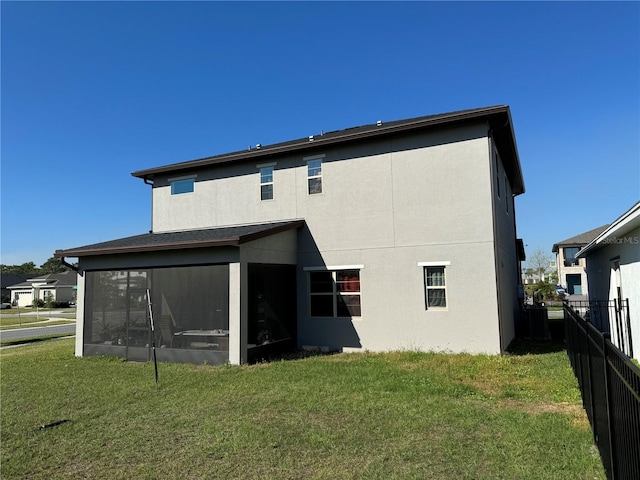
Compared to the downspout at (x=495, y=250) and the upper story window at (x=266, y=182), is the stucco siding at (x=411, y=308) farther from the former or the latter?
the upper story window at (x=266, y=182)

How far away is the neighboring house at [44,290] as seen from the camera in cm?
5991

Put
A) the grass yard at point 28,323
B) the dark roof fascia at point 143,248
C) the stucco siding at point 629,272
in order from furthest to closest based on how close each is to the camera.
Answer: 1. the grass yard at point 28,323
2. the dark roof fascia at point 143,248
3. the stucco siding at point 629,272

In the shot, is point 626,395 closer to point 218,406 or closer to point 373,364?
point 218,406

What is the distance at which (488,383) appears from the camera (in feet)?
25.6

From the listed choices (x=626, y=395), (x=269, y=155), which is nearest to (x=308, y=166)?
(x=269, y=155)

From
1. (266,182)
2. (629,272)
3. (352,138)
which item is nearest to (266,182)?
(266,182)

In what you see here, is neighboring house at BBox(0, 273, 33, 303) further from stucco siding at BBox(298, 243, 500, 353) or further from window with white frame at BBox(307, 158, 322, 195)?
A: stucco siding at BBox(298, 243, 500, 353)

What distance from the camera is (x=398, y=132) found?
11523 millimetres

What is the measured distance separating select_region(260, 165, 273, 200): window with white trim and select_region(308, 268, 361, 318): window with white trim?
3062 millimetres

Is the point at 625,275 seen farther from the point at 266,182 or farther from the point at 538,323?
the point at 266,182

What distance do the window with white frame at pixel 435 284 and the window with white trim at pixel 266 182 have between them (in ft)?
18.2

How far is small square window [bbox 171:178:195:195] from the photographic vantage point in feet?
49.2

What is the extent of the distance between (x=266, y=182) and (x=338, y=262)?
3781 mm

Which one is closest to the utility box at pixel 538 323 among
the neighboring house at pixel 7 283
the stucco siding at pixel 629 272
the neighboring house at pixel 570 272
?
the stucco siding at pixel 629 272
